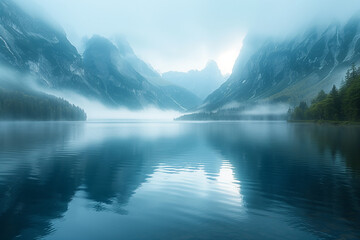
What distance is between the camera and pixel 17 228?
14836 mm

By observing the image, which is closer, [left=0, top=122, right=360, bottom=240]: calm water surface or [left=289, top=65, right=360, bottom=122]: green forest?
[left=0, top=122, right=360, bottom=240]: calm water surface

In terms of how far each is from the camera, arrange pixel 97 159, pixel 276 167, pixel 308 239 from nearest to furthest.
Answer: pixel 308 239 < pixel 276 167 < pixel 97 159

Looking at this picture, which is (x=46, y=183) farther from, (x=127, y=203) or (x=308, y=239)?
(x=308, y=239)

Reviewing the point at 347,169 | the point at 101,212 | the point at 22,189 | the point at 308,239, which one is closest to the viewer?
the point at 308,239

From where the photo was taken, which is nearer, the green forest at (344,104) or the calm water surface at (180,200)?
the calm water surface at (180,200)

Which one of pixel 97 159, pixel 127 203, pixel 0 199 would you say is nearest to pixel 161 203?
pixel 127 203

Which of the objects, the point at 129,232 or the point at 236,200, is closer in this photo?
the point at 129,232

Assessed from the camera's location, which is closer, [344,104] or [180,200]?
[180,200]

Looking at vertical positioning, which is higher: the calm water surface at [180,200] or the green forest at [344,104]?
the green forest at [344,104]

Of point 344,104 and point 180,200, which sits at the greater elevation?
point 344,104

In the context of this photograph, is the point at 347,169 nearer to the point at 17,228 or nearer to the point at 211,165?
the point at 211,165

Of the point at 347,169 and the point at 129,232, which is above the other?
the point at 347,169

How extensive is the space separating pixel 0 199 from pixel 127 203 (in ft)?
30.4

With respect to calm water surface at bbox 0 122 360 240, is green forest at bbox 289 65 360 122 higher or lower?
higher
